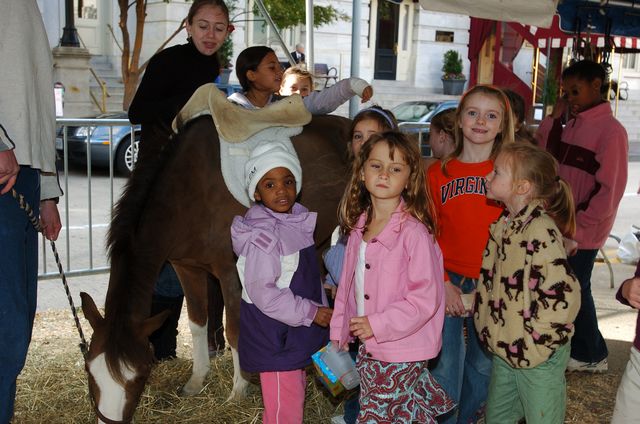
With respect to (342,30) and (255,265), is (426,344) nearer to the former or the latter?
(255,265)

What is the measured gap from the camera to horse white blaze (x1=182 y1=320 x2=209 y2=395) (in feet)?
13.5

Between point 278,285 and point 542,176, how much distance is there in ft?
3.69

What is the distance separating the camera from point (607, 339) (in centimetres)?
537

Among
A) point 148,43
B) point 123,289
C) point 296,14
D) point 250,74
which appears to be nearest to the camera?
point 123,289

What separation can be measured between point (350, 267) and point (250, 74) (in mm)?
1569

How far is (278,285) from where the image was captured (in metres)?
2.87

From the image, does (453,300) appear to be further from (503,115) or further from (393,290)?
(503,115)

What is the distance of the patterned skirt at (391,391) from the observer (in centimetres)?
278

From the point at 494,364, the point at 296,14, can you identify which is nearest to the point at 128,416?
the point at 494,364

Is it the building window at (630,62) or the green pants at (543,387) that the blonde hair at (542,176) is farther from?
the building window at (630,62)

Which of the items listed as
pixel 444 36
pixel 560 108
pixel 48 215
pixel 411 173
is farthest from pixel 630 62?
pixel 48 215

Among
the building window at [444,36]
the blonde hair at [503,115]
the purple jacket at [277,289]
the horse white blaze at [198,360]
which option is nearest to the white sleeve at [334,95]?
the blonde hair at [503,115]

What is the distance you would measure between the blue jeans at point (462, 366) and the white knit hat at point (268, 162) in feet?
3.09

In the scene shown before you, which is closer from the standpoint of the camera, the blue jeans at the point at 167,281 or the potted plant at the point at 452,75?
the blue jeans at the point at 167,281
